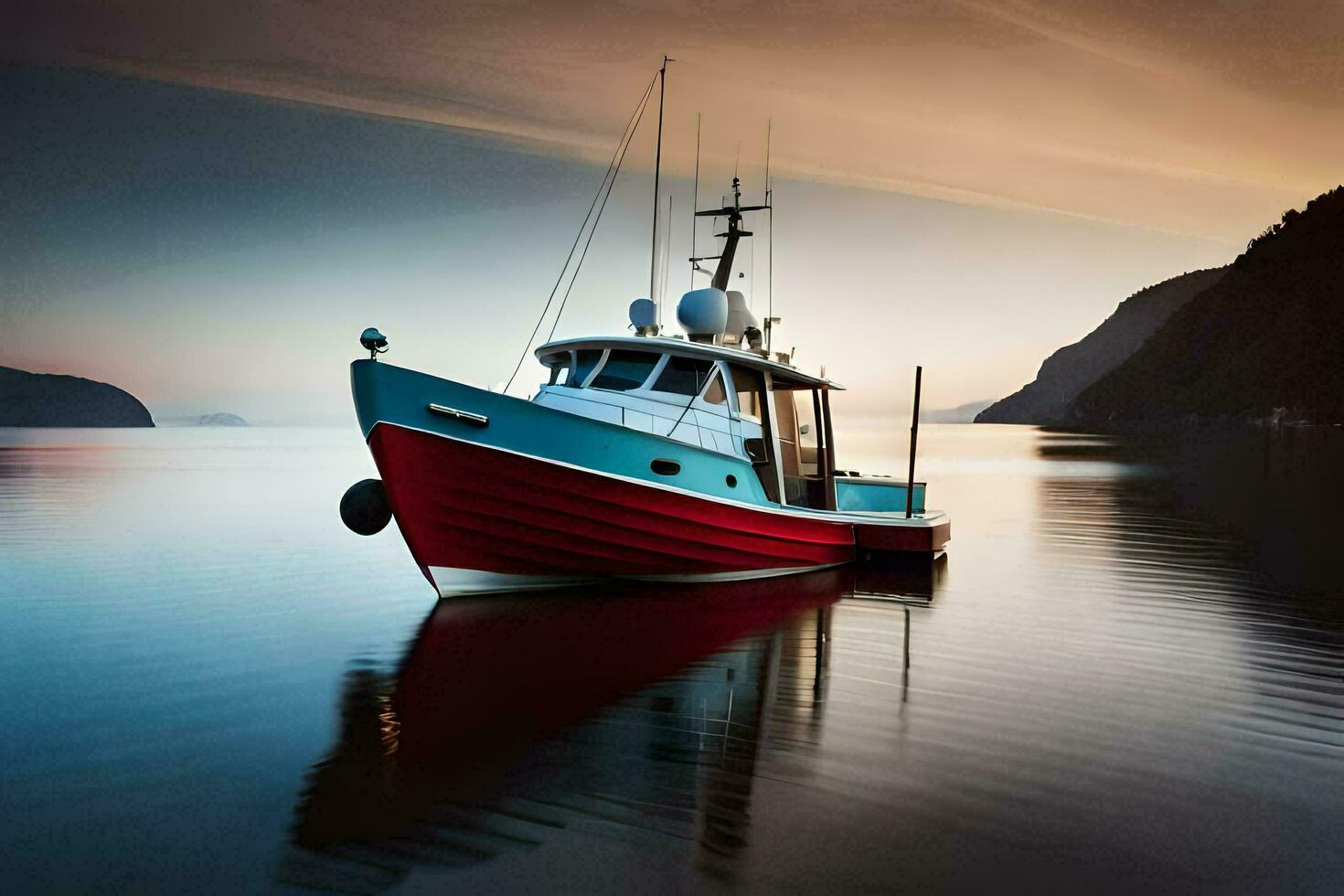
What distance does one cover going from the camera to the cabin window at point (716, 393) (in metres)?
13.0

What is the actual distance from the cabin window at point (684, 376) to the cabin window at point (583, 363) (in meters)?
1.06

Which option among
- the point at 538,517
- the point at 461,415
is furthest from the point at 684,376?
the point at 461,415

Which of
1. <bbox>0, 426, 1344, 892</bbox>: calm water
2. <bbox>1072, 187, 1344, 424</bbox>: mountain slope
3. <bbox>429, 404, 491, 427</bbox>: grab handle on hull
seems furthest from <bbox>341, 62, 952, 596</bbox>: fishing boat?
<bbox>1072, 187, 1344, 424</bbox>: mountain slope

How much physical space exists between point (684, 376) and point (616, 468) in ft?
7.67

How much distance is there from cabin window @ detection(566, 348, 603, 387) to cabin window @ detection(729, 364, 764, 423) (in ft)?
7.14

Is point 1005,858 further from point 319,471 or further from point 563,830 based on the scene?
point 319,471

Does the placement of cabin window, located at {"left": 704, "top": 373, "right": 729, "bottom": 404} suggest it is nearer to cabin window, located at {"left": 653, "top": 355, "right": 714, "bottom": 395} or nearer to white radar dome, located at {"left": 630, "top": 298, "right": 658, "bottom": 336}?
cabin window, located at {"left": 653, "top": 355, "right": 714, "bottom": 395}

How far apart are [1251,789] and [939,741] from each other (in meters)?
2.03

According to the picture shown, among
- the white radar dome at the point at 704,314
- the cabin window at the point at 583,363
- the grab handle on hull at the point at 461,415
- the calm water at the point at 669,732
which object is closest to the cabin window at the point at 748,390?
the white radar dome at the point at 704,314

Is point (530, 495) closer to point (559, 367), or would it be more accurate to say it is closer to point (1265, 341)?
point (559, 367)

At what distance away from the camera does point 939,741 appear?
6621 mm

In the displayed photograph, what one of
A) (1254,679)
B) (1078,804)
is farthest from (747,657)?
(1254,679)

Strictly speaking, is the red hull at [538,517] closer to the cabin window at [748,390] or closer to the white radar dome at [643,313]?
the cabin window at [748,390]

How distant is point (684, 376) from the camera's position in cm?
1300
